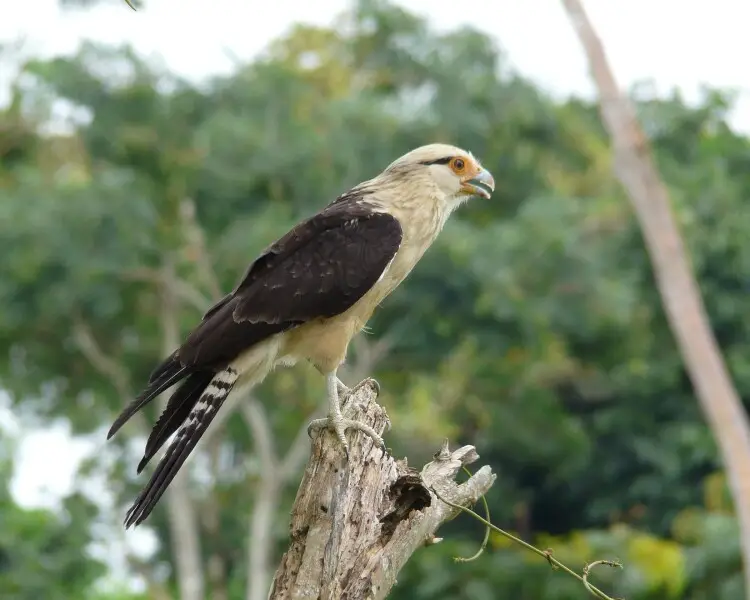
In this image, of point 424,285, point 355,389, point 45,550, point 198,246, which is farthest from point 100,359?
point 355,389

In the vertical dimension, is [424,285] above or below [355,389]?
above

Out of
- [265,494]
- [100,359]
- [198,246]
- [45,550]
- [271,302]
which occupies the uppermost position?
[198,246]

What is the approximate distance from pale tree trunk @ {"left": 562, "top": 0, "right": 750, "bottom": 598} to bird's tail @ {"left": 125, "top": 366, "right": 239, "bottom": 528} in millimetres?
6649

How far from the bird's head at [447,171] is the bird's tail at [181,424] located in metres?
1.27

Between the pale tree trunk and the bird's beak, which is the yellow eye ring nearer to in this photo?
the bird's beak

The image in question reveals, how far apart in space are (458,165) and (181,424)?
1774mm

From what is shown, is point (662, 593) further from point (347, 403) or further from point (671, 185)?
point (347, 403)

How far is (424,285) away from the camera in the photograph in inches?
671

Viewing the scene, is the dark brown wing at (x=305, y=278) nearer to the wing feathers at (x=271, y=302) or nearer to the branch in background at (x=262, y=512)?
the wing feathers at (x=271, y=302)

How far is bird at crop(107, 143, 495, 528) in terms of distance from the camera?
5.03 metres

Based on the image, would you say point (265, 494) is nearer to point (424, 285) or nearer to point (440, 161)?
point (424, 285)

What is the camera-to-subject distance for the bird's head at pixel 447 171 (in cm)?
589

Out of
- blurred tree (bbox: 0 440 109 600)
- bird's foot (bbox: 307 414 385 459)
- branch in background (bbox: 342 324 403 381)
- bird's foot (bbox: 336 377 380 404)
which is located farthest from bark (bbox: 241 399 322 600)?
bird's foot (bbox: 307 414 385 459)

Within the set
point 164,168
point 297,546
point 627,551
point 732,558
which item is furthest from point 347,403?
point 164,168
